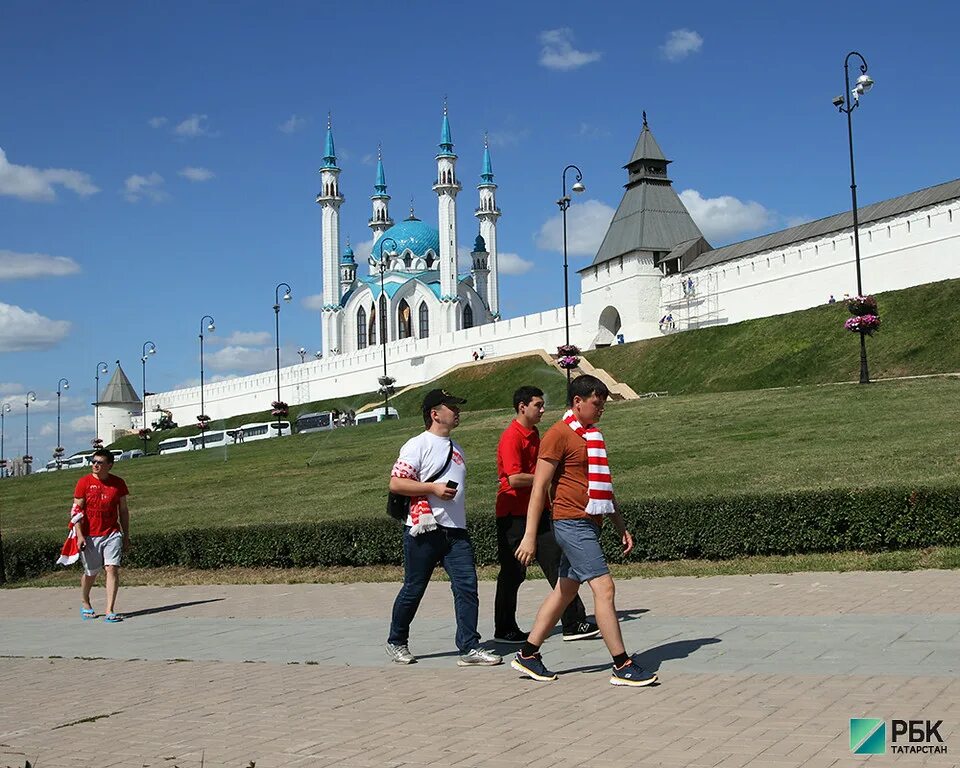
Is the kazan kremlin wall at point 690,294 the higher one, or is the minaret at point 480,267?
the minaret at point 480,267

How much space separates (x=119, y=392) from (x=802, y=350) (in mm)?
79136

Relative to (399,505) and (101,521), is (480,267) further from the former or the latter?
(399,505)

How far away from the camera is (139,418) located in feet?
351

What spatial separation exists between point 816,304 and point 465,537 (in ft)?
151

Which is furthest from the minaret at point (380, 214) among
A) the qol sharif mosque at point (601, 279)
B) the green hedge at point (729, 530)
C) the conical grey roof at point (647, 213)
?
the green hedge at point (729, 530)

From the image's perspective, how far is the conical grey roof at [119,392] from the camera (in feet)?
349

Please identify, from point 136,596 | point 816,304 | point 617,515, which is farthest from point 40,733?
point 816,304

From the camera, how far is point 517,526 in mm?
8648

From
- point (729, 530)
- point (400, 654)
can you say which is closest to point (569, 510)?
point (400, 654)

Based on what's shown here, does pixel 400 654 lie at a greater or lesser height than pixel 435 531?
lesser

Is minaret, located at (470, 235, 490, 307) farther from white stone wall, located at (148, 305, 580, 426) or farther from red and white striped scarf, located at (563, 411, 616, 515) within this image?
red and white striped scarf, located at (563, 411, 616, 515)

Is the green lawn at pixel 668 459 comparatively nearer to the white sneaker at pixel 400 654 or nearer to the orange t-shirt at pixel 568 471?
the orange t-shirt at pixel 568 471

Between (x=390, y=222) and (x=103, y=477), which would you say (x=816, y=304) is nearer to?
(x=103, y=477)

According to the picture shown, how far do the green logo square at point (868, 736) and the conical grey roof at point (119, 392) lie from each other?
108m
